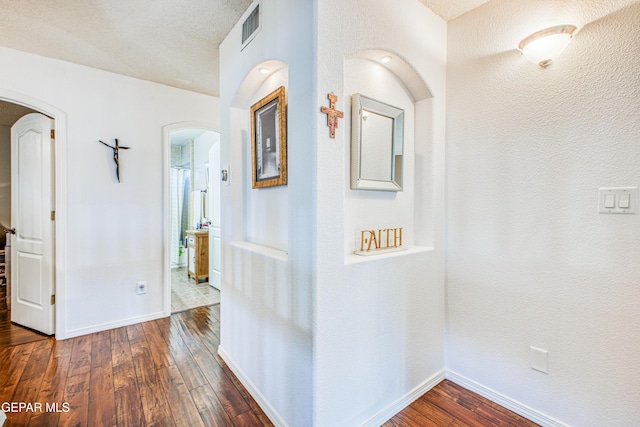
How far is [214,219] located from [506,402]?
12.7ft

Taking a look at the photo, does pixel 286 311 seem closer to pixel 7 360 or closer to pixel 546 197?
pixel 546 197

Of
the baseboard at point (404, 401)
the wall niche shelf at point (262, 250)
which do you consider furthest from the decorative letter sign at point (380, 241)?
the baseboard at point (404, 401)

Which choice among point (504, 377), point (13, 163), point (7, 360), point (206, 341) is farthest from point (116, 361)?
point (504, 377)

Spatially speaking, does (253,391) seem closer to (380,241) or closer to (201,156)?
(380,241)

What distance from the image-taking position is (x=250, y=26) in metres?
1.92

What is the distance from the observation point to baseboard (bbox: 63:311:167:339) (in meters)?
2.77

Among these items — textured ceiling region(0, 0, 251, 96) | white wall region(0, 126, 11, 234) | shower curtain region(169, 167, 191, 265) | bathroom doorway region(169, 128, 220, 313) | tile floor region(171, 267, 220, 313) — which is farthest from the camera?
shower curtain region(169, 167, 191, 265)

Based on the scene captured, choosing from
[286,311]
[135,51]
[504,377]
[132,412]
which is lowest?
[132,412]

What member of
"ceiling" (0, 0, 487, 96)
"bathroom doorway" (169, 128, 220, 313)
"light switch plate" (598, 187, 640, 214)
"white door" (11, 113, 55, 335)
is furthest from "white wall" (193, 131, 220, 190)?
"light switch plate" (598, 187, 640, 214)

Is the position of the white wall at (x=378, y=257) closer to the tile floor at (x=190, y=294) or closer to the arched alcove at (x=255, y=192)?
the arched alcove at (x=255, y=192)

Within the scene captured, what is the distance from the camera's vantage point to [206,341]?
8.75 feet

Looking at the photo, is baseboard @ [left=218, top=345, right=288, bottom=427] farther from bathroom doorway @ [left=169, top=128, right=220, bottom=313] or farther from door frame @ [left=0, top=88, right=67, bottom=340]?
door frame @ [left=0, top=88, right=67, bottom=340]

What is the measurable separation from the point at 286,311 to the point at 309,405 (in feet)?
1.49

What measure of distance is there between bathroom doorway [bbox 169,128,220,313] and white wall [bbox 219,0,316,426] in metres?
1.49
